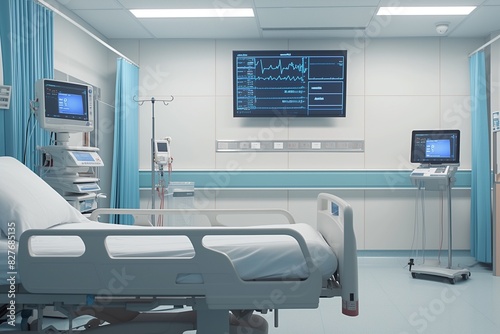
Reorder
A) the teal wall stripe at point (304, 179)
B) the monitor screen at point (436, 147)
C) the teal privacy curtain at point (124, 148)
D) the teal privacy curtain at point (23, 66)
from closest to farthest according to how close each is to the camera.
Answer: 1. the teal privacy curtain at point (23, 66)
2. the monitor screen at point (436, 147)
3. the teal privacy curtain at point (124, 148)
4. the teal wall stripe at point (304, 179)

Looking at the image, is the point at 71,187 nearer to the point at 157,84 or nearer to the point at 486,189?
the point at 157,84

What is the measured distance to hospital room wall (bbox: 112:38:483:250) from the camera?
555cm

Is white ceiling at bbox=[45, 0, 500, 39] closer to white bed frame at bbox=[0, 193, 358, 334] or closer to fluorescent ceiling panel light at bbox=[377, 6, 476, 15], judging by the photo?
fluorescent ceiling panel light at bbox=[377, 6, 476, 15]

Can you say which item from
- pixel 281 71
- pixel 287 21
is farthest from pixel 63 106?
pixel 281 71

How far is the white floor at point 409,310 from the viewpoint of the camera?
3240 mm

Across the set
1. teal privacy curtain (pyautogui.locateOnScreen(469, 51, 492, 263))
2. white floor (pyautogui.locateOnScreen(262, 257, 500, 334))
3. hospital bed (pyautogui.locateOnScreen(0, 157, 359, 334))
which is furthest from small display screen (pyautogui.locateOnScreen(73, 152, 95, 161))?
teal privacy curtain (pyautogui.locateOnScreen(469, 51, 492, 263))

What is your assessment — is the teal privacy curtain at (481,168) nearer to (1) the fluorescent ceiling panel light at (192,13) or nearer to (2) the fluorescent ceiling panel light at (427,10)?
(2) the fluorescent ceiling panel light at (427,10)

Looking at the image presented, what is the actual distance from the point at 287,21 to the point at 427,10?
1340 millimetres

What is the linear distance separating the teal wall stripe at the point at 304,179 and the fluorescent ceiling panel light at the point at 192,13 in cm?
173

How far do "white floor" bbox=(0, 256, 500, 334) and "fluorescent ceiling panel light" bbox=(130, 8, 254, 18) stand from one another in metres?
2.75

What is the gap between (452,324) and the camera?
10.8 ft

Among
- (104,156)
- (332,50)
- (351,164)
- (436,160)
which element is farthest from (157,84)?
(436,160)

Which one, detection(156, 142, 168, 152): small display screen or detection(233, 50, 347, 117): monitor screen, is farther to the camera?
detection(233, 50, 347, 117): monitor screen

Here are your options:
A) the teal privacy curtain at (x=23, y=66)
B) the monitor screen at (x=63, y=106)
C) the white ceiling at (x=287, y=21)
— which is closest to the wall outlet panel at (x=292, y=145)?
the white ceiling at (x=287, y=21)
